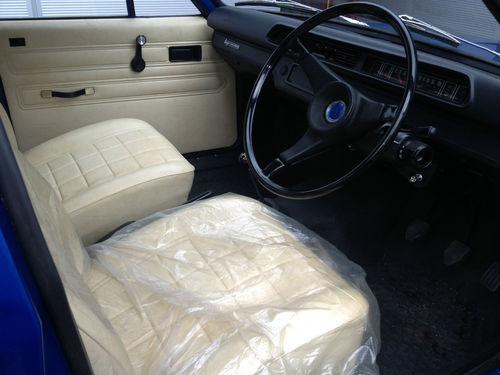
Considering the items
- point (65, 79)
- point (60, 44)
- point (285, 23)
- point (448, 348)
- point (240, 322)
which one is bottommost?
point (448, 348)

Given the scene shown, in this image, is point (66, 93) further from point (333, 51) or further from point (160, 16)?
point (333, 51)

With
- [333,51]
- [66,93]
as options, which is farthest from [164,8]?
[333,51]

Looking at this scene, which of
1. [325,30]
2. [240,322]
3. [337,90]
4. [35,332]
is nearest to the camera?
[35,332]

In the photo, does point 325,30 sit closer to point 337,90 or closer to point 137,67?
point 337,90

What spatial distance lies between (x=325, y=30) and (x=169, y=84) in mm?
861

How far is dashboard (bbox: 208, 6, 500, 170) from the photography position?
1.14m

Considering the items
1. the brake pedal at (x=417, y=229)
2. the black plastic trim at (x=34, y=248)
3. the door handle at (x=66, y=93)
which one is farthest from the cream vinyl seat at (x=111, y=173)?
the brake pedal at (x=417, y=229)

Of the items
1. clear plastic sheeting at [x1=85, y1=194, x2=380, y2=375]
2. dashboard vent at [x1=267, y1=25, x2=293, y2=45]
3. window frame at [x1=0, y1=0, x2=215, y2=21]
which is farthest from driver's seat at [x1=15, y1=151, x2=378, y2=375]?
window frame at [x1=0, y1=0, x2=215, y2=21]

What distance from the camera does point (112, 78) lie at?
2109 millimetres

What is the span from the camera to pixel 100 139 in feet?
5.84

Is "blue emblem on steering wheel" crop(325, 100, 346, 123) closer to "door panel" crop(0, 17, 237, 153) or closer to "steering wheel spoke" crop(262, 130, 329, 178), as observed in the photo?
"steering wheel spoke" crop(262, 130, 329, 178)

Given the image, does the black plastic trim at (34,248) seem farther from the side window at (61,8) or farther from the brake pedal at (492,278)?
the side window at (61,8)

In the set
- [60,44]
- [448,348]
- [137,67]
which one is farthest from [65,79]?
[448,348]

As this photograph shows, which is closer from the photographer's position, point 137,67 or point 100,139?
point 100,139
